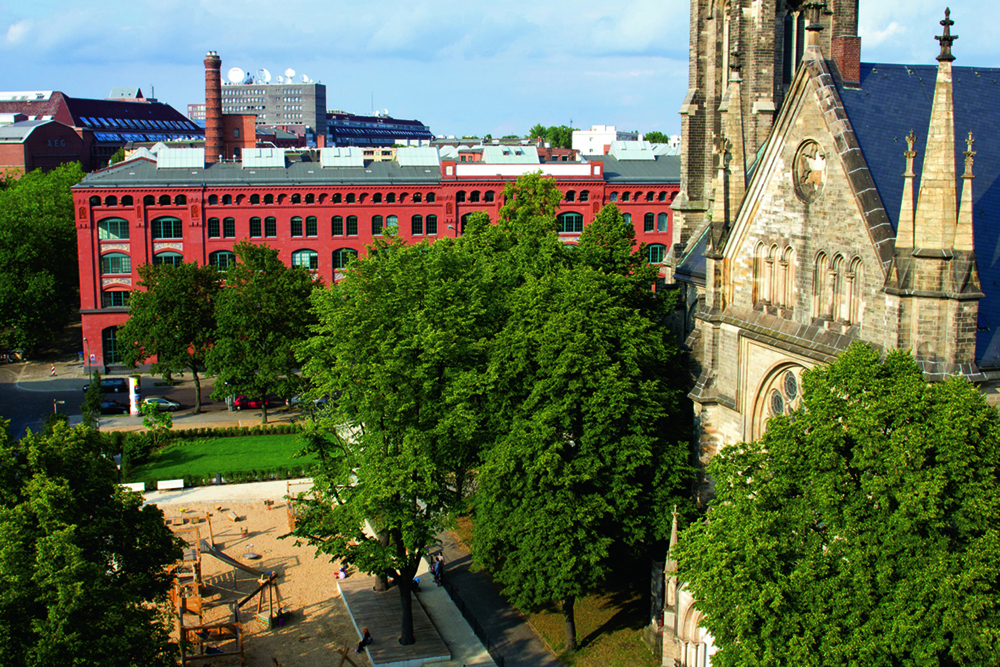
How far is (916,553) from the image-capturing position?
63.1 ft

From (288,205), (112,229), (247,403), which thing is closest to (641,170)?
(288,205)

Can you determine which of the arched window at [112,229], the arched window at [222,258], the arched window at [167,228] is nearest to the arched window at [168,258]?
the arched window at [167,228]

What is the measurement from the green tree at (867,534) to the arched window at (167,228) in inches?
2732

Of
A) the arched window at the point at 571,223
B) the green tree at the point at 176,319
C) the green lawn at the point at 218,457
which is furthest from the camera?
the arched window at the point at 571,223

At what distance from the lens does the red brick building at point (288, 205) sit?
80.2 m

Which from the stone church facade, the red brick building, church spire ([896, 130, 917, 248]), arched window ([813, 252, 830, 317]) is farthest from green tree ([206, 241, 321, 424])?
church spire ([896, 130, 917, 248])

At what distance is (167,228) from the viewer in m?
81.6

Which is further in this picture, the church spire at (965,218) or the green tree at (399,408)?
the green tree at (399,408)

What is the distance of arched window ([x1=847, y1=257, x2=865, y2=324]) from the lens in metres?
24.9

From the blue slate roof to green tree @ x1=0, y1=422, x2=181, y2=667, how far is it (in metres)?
21.4

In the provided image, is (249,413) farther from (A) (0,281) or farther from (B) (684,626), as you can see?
(B) (684,626)

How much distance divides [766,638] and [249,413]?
51.7 metres

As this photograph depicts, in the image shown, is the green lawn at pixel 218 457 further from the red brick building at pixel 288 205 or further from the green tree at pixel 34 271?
the green tree at pixel 34 271

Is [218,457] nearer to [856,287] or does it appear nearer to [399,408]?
[399,408]
